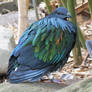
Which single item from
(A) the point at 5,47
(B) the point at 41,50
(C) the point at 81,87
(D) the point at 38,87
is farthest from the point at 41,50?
(A) the point at 5,47

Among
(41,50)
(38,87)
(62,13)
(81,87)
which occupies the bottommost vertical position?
(38,87)

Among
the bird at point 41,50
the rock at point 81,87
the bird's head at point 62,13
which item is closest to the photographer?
the rock at point 81,87

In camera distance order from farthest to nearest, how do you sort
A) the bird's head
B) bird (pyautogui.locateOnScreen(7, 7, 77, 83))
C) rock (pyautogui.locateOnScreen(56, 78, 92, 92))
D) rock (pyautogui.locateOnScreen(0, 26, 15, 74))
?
rock (pyautogui.locateOnScreen(0, 26, 15, 74)) → the bird's head → bird (pyautogui.locateOnScreen(7, 7, 77, 83)) → rock (pyautogui.locateOnScreen(56, 78, 92, 92))

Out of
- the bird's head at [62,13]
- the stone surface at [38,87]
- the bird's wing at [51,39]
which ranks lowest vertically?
the stone surface at [38,87]

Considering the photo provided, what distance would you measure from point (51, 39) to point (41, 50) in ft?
0.44

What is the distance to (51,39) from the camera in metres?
2.48

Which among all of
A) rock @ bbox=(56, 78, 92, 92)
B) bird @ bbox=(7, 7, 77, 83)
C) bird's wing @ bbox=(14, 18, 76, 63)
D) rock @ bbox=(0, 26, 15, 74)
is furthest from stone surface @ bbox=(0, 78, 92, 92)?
rock @ bbox=(0, 26, 15, 74)

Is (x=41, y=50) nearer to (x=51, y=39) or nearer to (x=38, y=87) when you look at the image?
(x=51, y=39)

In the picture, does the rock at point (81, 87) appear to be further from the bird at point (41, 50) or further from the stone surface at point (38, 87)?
the bird at point (41, 50)

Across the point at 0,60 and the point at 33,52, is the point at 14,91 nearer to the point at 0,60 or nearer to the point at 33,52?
the point at 33,52

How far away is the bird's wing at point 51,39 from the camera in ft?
8.09

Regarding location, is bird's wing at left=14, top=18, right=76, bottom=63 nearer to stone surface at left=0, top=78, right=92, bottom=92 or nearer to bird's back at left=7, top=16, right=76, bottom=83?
bird's back at left=7, top=16, right=76, bottom=83

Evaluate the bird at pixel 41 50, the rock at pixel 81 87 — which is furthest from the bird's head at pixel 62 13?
the rock at pixel 81 87

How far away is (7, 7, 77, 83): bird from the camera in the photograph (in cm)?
244
